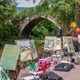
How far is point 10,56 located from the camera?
6.93 m

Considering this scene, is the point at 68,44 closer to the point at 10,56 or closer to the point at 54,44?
the point at 54,44

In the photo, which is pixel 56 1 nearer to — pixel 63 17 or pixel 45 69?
pixel 63 17

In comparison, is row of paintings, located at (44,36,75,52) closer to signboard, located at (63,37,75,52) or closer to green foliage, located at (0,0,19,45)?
signboard, located at (63,37,75,52)

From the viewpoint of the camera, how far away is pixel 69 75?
10.0 m

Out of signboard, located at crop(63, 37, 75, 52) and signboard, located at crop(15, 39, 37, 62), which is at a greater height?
signboard, located at crop(15, 39, 37, 62)

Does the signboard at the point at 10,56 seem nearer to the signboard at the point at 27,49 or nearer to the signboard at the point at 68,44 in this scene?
the signboard at the point at 27,49

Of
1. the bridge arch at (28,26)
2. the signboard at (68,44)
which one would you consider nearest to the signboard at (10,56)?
the signboard at (68,44)

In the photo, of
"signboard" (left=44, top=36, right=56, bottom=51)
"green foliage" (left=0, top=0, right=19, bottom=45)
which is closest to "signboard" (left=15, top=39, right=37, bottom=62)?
"signboard" (left=44, top=36, right=56, bottom=51)

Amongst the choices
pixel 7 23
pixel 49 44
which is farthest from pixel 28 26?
pixel 49 44

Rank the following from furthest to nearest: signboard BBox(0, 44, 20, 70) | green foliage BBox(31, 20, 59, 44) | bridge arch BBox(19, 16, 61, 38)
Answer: green foliage BBox(31, 20, 59, 44)
bridge arch BBox(19, 16, 61, 38)
signboard BBox(0, 44, 20, 70)

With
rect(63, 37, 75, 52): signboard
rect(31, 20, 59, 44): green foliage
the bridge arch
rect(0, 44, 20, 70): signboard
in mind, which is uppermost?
rect(0, 44, 20, 70): signboard

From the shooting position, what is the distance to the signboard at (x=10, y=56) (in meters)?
6.88

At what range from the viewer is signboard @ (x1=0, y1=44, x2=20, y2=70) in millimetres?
6883

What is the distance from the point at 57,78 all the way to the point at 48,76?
8.2 inches
